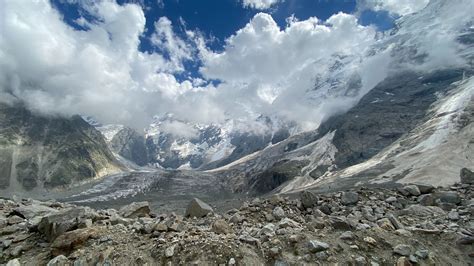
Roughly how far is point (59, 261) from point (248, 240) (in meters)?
7.45

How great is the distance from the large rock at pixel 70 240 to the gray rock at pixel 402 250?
40.4 ft

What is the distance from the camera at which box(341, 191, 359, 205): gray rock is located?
22.6 metres

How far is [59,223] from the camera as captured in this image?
16.6 m

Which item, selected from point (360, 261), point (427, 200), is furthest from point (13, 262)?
point (427, 200)

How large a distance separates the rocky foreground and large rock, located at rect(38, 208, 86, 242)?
0.04 meters

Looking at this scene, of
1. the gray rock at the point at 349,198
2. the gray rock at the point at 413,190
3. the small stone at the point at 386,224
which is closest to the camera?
the small stone at the point at 386,224

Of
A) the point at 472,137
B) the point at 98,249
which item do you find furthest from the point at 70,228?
the point at 472,137

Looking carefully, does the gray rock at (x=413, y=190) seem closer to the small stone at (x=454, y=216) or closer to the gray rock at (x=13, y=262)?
the small stone at (x=454, y=216)

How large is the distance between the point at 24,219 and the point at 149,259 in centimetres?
1043

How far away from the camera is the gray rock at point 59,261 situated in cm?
1399

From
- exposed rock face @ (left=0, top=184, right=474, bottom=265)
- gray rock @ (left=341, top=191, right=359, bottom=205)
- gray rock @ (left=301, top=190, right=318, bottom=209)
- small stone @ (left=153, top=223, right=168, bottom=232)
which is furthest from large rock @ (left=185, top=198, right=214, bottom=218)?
gray rock @ (left=341, top=191, right=359, bottom=205)

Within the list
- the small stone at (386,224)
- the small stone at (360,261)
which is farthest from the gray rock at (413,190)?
the small stone at (360,261)

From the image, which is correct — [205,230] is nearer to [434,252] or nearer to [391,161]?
[434,252]

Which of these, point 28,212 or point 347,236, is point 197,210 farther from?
point 347,236
